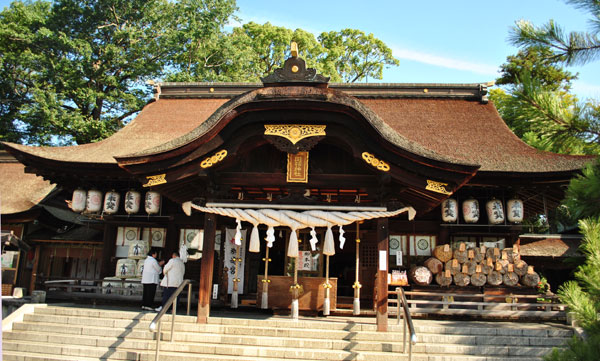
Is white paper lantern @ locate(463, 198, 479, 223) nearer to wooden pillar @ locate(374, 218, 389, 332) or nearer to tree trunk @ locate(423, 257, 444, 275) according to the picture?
tree trunk @ locate(423, 257, 444, 275)

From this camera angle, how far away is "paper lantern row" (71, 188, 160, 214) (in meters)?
12.2

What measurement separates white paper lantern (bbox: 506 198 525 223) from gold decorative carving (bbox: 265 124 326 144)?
18.1 feet

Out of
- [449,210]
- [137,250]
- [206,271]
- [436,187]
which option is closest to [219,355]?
[206,271]

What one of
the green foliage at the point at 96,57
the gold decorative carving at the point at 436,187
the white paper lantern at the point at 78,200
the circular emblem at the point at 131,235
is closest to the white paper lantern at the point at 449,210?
the gold decorative carving at the point at 436,187

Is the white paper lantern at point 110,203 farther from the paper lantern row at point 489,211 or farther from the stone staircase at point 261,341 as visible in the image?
the paper lantern row at point 489,211

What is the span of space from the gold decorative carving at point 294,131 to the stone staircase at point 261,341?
3.43 metres

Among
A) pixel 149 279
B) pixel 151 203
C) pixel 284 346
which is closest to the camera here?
pixel 284 346

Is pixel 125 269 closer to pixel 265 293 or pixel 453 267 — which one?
pixel 265 293

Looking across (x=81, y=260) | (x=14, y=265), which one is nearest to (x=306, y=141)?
(x=81, y=260)

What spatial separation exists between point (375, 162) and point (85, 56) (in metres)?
20.0

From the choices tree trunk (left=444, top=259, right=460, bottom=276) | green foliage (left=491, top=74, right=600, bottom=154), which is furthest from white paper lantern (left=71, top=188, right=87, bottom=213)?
green foliage (left=491, top=74, right=600, bottom=154)

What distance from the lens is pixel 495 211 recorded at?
11391 millimetres

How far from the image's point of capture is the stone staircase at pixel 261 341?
7.88 m

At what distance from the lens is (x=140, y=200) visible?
41.6 ft
